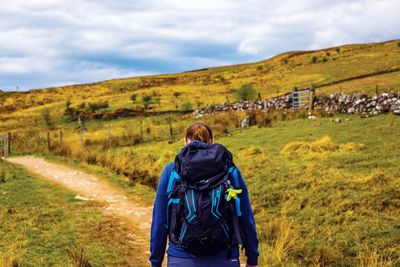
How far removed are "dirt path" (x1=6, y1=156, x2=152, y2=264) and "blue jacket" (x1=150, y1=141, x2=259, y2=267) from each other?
404cm

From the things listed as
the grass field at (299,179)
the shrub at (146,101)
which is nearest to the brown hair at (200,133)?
the grass field at (299,179)

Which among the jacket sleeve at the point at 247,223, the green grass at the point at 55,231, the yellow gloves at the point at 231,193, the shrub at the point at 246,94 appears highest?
the shrub at the point at 246,94

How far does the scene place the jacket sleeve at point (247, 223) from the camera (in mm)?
3355

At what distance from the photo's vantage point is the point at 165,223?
3453 millimetres

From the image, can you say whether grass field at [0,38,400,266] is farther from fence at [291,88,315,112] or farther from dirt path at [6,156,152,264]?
fence at [291,88,315,112]

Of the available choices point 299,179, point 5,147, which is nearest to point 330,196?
point 299,179

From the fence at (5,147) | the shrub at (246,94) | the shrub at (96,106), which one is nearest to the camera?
the fence at (5,147)

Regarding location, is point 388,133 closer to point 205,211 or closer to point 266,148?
point 266,148

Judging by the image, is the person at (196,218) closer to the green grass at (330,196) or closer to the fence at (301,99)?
the green grass at (330,196)

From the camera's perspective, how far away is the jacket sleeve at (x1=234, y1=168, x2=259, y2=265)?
11.0 ft

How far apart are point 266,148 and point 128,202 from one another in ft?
19.8

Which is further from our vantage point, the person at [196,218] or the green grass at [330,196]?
the green grass at [330,196]

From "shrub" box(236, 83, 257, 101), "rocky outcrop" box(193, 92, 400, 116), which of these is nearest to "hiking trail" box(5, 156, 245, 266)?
"rocky outcrop" box(193, 92, 400, 116)

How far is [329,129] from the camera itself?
692 inches
